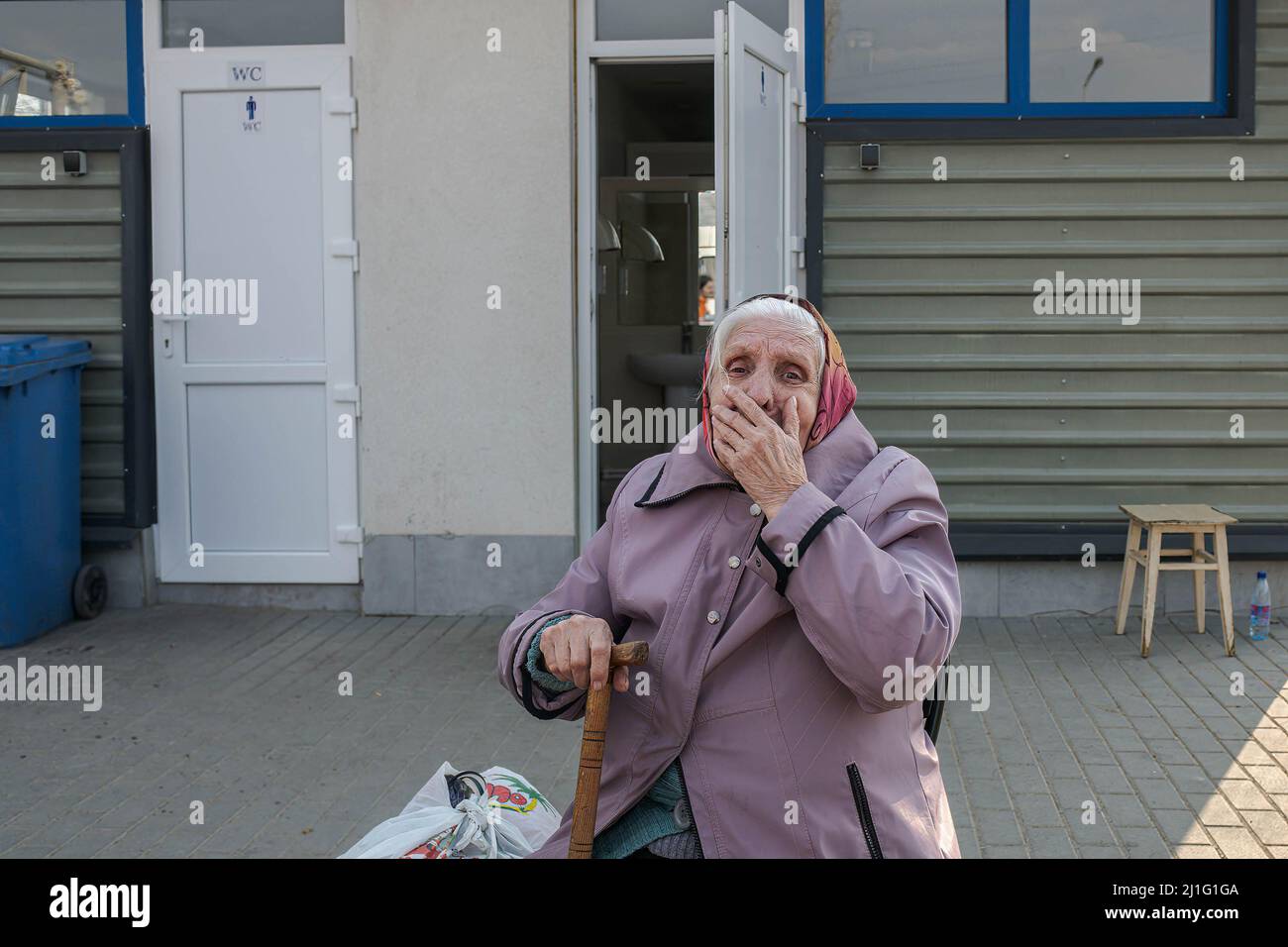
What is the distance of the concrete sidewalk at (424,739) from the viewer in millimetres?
4930

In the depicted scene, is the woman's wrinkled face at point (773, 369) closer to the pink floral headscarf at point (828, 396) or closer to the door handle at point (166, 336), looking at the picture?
the pink floral headscarf at point (828, 396)

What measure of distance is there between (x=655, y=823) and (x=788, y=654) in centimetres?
41

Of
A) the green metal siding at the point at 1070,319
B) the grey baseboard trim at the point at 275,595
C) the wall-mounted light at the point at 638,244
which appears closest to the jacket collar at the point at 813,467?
the green metal siding at the point at 1070,319

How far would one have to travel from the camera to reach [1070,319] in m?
7.77

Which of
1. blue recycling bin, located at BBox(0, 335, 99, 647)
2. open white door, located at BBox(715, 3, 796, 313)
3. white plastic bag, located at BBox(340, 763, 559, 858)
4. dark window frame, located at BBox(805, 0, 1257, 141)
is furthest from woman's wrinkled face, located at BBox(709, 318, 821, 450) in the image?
blue recycling bin, located at BBox(0, 335, 99, 647)

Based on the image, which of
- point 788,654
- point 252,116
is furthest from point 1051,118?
point 788,654

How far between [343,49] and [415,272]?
1.29 meters

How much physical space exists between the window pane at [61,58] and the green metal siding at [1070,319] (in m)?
4.07

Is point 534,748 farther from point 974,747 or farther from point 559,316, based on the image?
point 559,316

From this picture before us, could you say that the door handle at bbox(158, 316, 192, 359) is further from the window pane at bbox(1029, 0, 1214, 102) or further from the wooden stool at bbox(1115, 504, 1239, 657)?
the wooden stool at bbox(1115, 504, 1239, 657)

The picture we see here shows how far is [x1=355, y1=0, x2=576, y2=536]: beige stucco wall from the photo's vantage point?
7.69 meters

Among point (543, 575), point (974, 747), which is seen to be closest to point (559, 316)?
point (543, 575)

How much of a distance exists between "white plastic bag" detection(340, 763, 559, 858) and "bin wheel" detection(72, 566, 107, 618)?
5115 mm

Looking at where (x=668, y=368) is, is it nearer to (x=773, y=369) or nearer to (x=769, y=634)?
(x=773, y=369)
